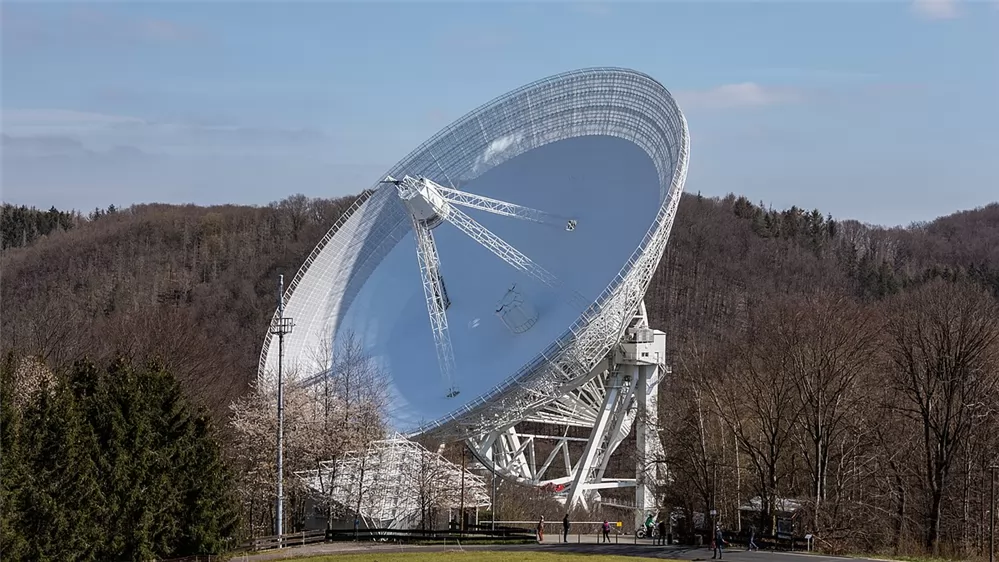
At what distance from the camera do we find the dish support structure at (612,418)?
Answer: 188ft

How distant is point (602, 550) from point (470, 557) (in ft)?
21.2

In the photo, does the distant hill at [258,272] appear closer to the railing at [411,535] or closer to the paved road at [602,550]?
the railing at [411,535]

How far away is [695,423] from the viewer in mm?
57156

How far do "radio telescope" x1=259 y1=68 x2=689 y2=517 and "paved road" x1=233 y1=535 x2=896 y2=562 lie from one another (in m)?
5.53

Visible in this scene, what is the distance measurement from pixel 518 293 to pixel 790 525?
51.6 ft

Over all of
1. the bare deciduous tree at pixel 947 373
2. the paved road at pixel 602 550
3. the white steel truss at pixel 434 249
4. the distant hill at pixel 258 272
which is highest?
the distant hill at pixel 258 272

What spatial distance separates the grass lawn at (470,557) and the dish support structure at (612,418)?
918 cm

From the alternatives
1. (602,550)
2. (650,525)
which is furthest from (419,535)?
(650,525)

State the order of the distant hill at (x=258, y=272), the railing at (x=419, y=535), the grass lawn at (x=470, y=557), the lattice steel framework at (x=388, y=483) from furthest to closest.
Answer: the distant hill at (x=258, y=272), the lattice steel framework at (x=388, y=483), the railing at (x=419, y=535), the grass lawn at (x=470, y=557)

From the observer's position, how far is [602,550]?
165 ft

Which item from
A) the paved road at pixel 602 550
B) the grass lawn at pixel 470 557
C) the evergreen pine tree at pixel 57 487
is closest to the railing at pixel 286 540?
the paved road at pixel 602 550

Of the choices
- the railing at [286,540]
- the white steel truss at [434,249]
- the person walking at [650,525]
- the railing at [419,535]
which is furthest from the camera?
the person walking at [650,525]

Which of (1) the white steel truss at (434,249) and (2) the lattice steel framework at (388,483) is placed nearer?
(1) the white steel truss at (434,249)

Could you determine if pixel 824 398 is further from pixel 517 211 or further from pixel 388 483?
pixel 388 483
